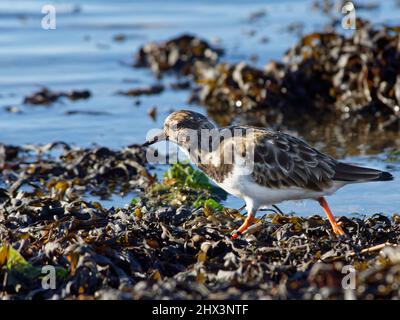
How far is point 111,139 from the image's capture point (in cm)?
714

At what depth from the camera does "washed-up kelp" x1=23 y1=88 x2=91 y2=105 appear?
835cm

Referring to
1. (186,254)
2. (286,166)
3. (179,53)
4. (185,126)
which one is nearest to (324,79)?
(179,53)

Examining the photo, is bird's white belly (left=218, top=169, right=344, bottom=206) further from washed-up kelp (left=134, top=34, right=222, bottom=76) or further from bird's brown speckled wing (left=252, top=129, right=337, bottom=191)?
washed-up kelp (left=134, top=34, right=222, bottom=76)

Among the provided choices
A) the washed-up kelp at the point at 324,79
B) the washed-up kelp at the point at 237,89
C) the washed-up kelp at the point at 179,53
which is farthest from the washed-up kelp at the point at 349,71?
the washed-up kelp at the point at 179,53

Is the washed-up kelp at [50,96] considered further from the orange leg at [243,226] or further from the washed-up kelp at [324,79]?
the orange leg at [243,226]

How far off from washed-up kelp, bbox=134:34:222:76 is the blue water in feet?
0.64

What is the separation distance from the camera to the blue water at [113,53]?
729 cm

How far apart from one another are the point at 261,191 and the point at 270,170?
0.12 m

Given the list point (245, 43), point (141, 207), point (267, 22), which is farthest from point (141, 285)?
point (267, 22)

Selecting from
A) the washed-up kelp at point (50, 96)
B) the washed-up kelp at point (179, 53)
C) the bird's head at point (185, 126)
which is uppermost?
the washed-up kelp at point (179, 53)

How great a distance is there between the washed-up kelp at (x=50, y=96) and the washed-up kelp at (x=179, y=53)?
1.29m

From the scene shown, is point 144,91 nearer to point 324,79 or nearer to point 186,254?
point 324,79

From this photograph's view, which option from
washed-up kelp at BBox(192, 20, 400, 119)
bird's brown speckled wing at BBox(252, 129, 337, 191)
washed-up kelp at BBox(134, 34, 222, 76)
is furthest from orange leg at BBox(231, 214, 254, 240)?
washed-up kelp at BBox(134, 34, 222, 76)

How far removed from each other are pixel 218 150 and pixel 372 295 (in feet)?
4.55
